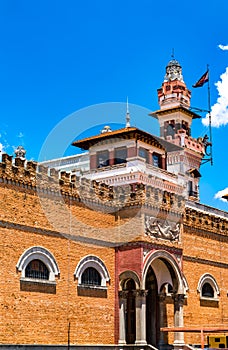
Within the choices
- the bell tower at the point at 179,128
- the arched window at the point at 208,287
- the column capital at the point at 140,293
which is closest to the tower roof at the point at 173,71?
the bell tower at the point at 179,128

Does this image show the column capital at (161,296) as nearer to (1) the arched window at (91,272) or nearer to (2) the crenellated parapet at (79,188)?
(1) the arched window at (91,272)

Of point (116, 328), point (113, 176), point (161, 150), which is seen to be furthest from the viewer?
point (161, 150)

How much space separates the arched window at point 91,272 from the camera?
28.4 metres

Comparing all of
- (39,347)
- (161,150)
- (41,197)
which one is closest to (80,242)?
(41,197)

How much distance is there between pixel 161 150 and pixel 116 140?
4.12m

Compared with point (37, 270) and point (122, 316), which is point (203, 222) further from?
point (37, 270)

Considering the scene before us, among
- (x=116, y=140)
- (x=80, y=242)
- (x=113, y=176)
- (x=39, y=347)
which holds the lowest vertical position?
(x=39, y=347)

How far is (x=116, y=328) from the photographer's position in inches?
1168

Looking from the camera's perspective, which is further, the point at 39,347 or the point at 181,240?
the point at 181,240

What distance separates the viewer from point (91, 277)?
29.3 m

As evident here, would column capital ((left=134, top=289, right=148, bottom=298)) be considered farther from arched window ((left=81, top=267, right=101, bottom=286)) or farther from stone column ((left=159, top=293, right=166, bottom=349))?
stone column ((left=159, top=293, right=166, bottom=349))

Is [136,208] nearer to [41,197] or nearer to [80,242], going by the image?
[80,242]

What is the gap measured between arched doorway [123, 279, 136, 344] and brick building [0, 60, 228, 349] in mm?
49

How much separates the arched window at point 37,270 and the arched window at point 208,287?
39.6 ft
